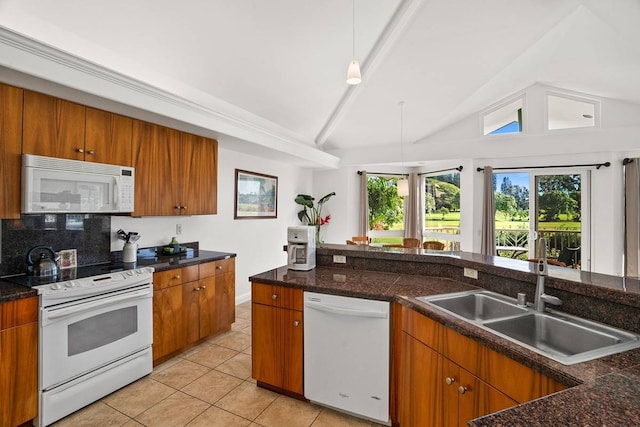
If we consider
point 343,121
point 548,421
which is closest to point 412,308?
point 548,421

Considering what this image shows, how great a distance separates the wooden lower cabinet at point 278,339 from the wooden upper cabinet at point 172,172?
143cm

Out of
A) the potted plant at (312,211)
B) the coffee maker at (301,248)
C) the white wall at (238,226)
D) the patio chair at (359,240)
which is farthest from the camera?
the potted plant at (312,211)

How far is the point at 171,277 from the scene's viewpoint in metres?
2.77

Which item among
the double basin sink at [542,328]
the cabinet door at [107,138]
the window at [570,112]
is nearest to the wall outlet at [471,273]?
the double basin sink at [542,328]

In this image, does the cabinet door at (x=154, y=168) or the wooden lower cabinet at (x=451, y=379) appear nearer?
the wooden lower cabinet at (x=451, y=379)

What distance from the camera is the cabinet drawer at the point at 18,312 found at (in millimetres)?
1780

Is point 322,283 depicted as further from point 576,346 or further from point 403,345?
point 576,346

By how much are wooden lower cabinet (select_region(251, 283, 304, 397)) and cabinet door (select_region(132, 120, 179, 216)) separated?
1409 mm

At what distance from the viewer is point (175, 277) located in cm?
280

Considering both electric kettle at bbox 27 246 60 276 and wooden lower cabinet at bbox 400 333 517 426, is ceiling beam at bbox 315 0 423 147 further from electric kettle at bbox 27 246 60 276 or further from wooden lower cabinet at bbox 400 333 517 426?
electric kettle at bbox 27 246 60 276

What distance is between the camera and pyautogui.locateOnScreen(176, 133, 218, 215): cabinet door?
10.5 feet

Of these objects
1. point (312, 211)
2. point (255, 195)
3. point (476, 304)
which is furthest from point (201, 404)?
point (312, 211)

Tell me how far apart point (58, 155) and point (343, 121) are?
3768mm

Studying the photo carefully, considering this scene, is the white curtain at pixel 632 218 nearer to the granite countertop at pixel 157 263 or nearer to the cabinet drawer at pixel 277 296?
the cabinet drawer at pixel 277 296
